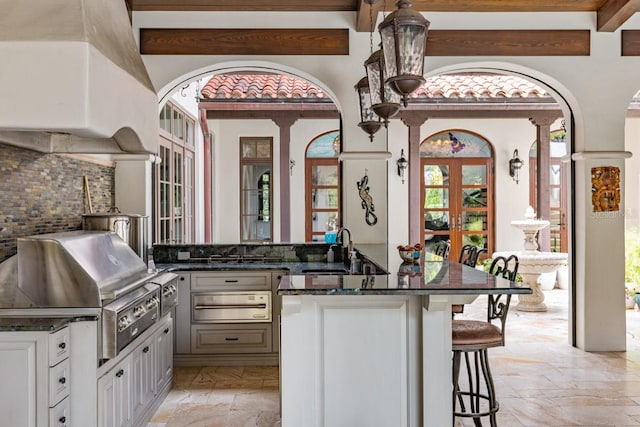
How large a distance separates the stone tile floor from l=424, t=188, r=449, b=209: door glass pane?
4.83 meters

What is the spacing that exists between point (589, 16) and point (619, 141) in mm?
1236

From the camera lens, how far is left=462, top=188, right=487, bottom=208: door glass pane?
9.85m

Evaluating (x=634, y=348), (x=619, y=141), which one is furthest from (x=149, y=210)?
(x=634, y=348)

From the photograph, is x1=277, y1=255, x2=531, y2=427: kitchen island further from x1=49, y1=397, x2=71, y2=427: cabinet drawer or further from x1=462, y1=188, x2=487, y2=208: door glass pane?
x1=462, y1=188, x2=487, y2=208: door glass pane

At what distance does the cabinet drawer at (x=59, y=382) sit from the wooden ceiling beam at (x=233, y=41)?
3242 mm

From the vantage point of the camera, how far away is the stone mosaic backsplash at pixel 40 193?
3146mm

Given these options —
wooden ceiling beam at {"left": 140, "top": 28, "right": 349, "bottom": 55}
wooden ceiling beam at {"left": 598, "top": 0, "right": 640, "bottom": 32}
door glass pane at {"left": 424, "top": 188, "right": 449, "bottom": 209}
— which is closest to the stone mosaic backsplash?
wooden ceiling beam at {"left": 140, "top": 28, "right": 349, "bottom": 55}

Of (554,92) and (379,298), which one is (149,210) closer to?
(379,298)

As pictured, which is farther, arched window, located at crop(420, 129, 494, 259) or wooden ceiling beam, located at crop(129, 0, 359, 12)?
arched window, located at crop(420, 129, 494, 259)

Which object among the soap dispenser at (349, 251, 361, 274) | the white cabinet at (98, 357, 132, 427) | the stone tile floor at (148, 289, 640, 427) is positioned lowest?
the stone tile floor at (148, 289, 640, 427)

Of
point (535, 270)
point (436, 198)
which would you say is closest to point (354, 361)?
point (535, 270)

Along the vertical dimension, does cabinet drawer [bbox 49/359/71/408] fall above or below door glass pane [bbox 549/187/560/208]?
below

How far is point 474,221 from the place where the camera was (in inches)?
388

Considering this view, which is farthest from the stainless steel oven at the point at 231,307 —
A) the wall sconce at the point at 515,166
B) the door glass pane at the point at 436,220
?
the wall sconce at the point at 515,166
